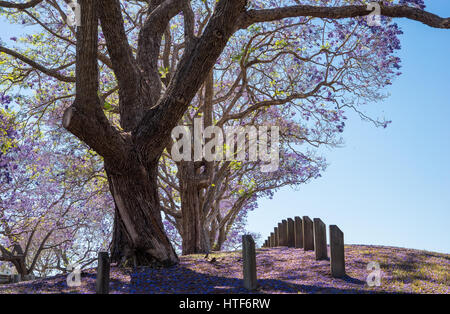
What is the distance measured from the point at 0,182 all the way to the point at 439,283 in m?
15.0

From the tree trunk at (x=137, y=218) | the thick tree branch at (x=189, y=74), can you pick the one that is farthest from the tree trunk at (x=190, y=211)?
the thick tree branch at (x=189, y=74)

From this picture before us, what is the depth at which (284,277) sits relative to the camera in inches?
265

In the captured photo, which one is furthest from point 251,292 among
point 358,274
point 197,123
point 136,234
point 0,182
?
point 0,182

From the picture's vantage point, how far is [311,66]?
13.7 metres

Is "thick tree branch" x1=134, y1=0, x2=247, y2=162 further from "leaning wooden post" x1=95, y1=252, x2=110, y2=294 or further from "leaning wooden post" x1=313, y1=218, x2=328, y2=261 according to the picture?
"leaning wooden post" x1=313, y1=218, x2=328, y2=261

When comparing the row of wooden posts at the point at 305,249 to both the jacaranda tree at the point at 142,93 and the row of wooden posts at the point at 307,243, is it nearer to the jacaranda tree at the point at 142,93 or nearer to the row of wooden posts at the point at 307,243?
the row of wooden posts at the point at 307,243

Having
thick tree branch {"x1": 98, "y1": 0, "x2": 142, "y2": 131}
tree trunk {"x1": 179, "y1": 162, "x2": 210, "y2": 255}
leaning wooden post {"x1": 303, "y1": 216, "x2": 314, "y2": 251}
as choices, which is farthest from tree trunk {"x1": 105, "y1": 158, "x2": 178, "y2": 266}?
tree trunk {"x1": 179, "y1": 162, "x2": 210, "y2": 255}

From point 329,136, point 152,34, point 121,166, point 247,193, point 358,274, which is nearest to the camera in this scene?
point 358,274

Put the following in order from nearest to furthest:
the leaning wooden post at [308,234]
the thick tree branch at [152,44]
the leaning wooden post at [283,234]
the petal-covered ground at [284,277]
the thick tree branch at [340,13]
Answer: the petal-covered ground at [284,277] < the thick tree branch at [340,13] < the thick tree branch at [152,44] < the leaning wooden post at [308,234] < the leaning wooden post at [283,234]

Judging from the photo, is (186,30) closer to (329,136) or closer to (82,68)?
(82,68)

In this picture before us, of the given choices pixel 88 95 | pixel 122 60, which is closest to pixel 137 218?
pixel 88 95

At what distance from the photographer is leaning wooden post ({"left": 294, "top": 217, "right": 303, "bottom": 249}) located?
32.6ft

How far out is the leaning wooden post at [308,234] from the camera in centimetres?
896

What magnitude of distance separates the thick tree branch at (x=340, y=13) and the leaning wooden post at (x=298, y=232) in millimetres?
4800
